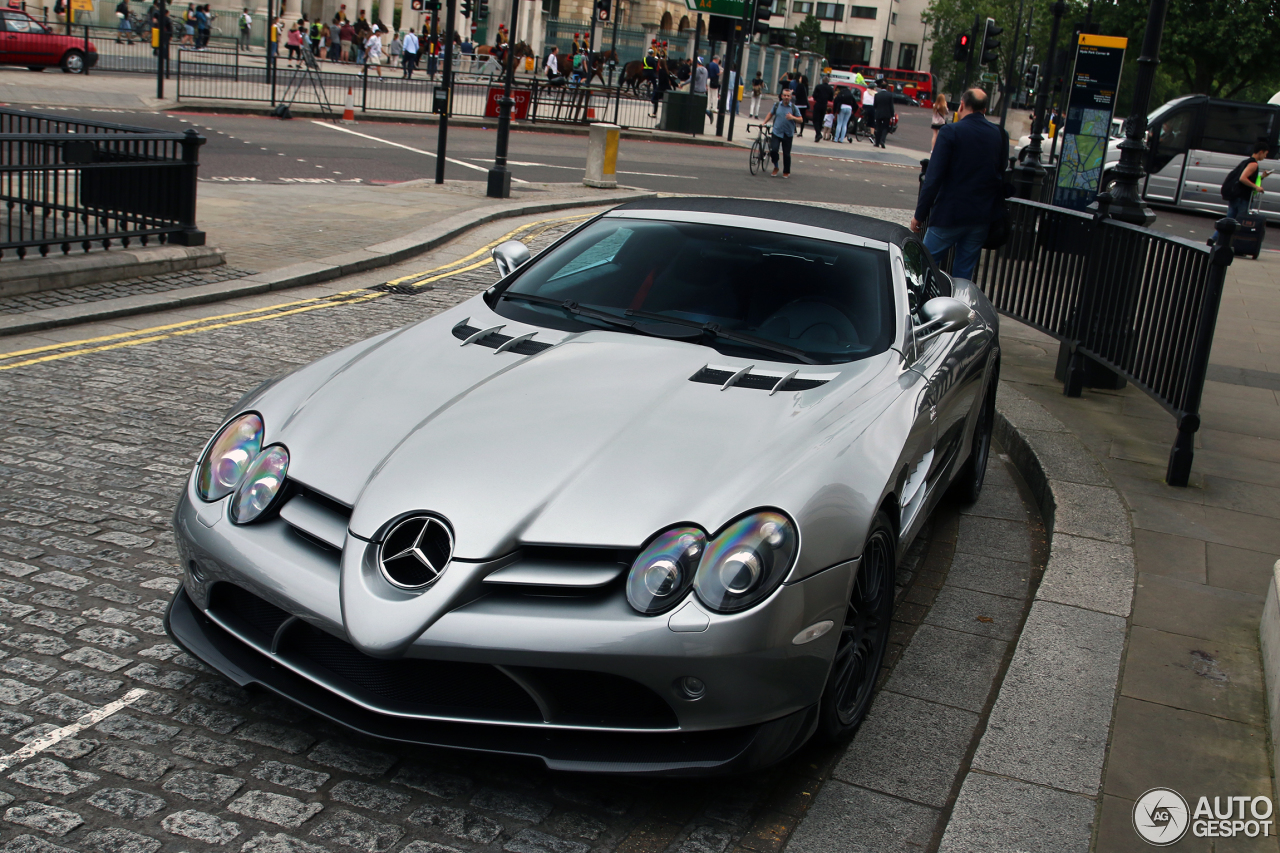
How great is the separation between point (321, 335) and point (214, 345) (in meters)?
0.82

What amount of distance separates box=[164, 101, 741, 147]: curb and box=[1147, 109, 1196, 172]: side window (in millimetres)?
11245

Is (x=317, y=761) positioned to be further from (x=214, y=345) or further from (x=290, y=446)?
(x=214, y=345)

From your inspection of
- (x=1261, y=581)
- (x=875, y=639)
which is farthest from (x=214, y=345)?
(x=1261, y=581)

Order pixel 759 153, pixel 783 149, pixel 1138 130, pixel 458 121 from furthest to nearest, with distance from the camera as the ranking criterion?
pixel 458 121 → pixel 783 149 → pixel 759 153 → pixel 1138 130

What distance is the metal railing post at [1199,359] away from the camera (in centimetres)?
A: 578

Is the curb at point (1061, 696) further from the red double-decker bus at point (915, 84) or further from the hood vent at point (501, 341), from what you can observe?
the red double-decker bus at point (915, 84)

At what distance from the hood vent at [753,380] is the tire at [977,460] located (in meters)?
2.05

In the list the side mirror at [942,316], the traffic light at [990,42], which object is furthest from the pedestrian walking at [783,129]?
the side mirror at [942,316]

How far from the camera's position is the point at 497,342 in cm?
420

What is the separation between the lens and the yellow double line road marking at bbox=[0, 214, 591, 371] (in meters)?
7.50

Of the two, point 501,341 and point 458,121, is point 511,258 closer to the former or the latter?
point 501,341

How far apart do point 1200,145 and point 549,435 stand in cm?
2754

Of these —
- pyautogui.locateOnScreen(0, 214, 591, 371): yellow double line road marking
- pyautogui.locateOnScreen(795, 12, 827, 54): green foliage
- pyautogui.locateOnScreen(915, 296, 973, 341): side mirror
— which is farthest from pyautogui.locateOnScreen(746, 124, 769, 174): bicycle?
pyautogui.locateOnScreen(795, 12, 827, 54): green foliage

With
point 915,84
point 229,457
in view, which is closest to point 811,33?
point 915,84
